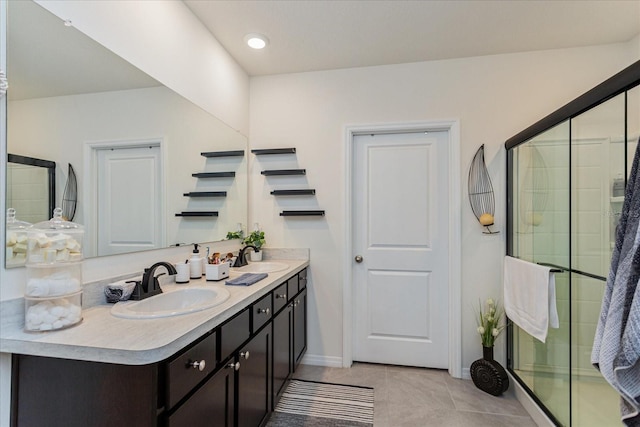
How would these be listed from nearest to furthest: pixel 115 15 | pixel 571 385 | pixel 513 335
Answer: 1. pixel 115 15
2. pixel 571 385
3. pixel 513 335

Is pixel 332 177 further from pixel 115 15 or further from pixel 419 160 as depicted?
pixel 115 15

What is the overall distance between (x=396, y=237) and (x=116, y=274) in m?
2.01

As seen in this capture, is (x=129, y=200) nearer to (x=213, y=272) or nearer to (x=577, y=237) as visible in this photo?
(x=213, y=272)

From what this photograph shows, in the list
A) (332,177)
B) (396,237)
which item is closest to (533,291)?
(396,237)

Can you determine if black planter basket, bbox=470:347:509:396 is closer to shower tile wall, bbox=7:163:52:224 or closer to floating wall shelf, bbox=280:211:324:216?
floating wall shelf, bbox=280:211:324:216

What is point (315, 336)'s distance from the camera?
107 inches

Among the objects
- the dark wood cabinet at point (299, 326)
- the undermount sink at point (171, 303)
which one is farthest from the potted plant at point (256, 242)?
the undermount sink at point (171, 303)

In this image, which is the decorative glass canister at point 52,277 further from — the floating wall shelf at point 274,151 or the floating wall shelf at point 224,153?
the floating wall shelf at point 274,151

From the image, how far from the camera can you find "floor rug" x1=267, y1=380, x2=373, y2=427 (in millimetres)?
1916

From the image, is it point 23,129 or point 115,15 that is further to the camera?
point 115,15

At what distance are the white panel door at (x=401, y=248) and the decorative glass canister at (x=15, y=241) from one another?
2.12 m

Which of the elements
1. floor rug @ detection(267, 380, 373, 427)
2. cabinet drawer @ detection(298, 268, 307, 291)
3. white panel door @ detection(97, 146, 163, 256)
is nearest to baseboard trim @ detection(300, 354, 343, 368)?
floor rug @ detection(267, 380, 373, 427)

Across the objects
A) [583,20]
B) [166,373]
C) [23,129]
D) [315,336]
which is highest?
[583,20]

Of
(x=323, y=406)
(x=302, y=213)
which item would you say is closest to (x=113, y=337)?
(x=323, y=406)
